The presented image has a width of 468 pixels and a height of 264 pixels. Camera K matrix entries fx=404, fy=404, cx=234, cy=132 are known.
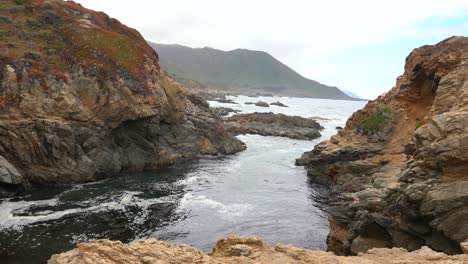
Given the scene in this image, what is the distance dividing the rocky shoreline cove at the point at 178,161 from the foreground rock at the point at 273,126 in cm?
2094

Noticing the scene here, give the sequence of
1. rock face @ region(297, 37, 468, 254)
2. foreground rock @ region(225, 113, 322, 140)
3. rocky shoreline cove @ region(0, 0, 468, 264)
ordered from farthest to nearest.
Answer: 1. foreground rock @ region(225, 113, 322, 140)
2. rock face @ region(297, 37, 468, 254)
3. rocky shoreline cove @ region(0, 0, 468, 264)

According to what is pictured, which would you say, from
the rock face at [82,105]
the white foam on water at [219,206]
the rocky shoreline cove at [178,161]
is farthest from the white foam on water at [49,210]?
the rock face at [82,105]

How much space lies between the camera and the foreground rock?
9706 cm

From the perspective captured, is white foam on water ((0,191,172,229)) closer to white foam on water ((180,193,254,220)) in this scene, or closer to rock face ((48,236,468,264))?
white foam on water ((180,193,254,220))

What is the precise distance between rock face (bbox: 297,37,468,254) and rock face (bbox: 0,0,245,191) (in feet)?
84.0

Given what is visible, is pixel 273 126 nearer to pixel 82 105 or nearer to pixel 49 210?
pixel 82 105

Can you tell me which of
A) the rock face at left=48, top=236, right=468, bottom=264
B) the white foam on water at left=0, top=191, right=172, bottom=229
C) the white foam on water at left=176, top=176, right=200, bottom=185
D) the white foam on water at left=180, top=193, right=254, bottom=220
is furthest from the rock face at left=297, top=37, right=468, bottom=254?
the white foam on water at left=0, top=191, right=172, bottom=229

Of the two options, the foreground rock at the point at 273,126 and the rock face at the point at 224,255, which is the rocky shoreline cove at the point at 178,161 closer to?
the rock face at the point at 224,255

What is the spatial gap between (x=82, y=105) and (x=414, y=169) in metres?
40.1

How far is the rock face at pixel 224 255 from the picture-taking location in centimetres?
1402

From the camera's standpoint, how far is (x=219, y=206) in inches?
1602

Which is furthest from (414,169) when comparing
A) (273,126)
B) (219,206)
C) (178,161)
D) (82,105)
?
(273,126)

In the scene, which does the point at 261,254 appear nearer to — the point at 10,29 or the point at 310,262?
the point at 310,262

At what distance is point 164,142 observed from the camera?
2413 inches
